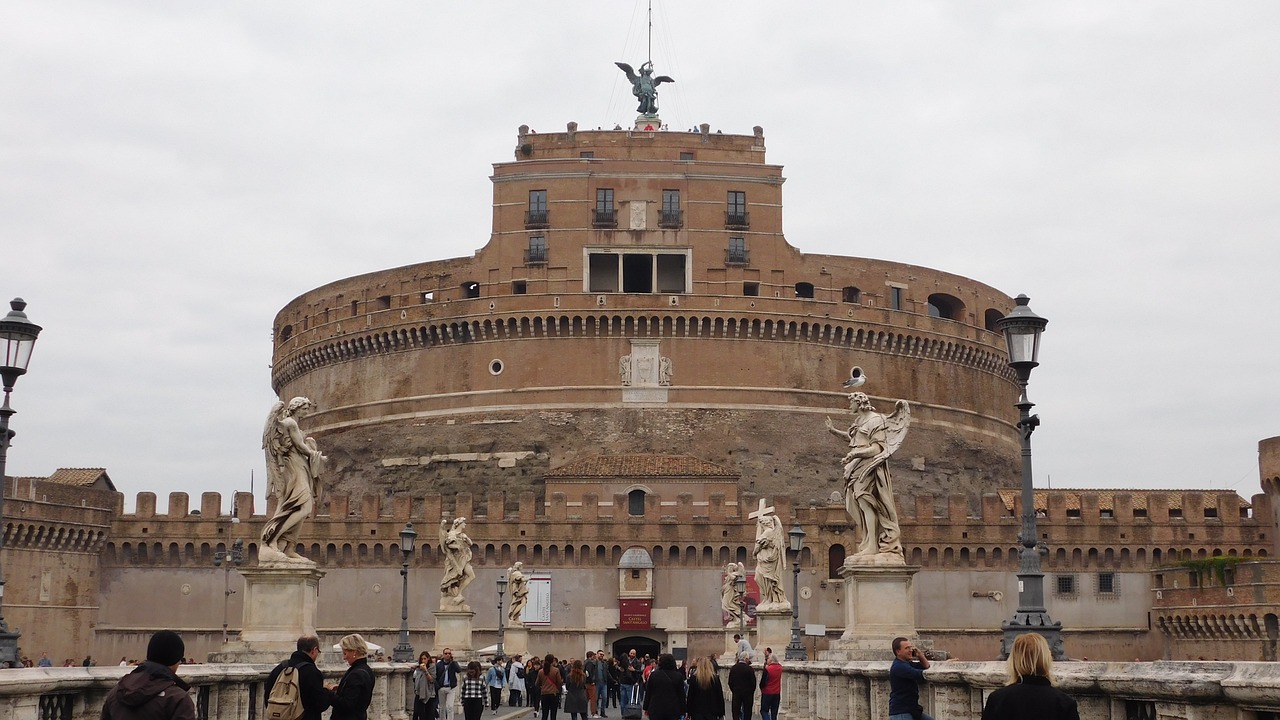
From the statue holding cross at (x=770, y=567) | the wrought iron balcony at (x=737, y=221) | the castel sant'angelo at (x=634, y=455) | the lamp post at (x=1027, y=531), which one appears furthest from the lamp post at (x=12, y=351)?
the wrought iron balcony at (x=737, y=221)

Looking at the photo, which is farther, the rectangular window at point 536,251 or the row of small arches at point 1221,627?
the rectangular window at point 536,251

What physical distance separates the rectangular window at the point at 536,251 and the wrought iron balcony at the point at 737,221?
6.92m

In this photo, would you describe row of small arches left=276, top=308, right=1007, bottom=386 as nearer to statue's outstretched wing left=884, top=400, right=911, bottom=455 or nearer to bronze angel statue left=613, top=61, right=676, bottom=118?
bronze angel statue left=613, top=61, right=676, bottom=118

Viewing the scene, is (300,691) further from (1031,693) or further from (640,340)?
(640,340)

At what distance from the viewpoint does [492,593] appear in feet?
161

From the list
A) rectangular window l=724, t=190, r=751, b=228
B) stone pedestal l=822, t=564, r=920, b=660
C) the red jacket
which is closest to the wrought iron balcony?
rectangular window l=724, t=190, r=751, b=228

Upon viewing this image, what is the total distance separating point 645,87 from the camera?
67.2m

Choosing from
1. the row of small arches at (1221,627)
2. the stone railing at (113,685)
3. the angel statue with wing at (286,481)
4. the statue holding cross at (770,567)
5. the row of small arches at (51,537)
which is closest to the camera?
the stone railing at (113,685)

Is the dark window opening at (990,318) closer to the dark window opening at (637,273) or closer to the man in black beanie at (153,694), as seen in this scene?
the dark window opening at (637,273)

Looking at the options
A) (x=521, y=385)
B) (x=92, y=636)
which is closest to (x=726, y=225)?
(x=521, y=385)

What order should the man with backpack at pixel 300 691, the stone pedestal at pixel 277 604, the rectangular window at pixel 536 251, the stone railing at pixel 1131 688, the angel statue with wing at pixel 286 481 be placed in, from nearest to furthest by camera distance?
the stone railing at pixel 1131 688, the man with backpack at pixel 300 691, the stone pedestal at pixel 277 604, the angel statue with wing at pixel 286 481, the rectangular window at pixel 536 251

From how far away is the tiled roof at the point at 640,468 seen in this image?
52875 mm

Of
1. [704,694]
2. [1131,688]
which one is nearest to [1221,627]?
[704,694]

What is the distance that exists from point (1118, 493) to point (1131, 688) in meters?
48.8
